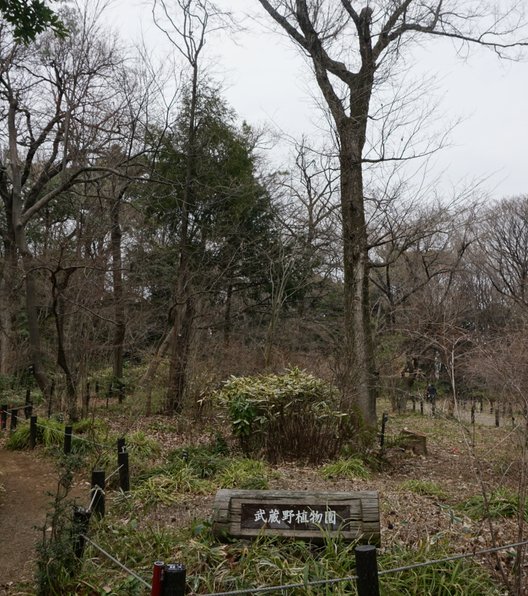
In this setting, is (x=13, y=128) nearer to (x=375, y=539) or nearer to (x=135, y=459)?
(x=135, y=459)

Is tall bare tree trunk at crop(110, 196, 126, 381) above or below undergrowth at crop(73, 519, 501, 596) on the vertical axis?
above

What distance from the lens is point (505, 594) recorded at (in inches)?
160

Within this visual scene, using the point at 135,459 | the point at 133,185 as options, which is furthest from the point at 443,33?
the point at 135,459

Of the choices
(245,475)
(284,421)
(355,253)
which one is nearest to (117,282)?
(355,253)

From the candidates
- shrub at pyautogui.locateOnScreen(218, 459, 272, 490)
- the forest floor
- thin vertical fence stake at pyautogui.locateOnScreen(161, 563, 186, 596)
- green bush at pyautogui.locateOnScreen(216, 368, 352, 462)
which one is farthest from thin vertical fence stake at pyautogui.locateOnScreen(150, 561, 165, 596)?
green bush at pyautogui.locateOnScreen(216, 368, 352, 462)

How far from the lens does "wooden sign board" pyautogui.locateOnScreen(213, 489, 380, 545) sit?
14.8 feet

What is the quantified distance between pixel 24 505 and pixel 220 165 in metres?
11.1

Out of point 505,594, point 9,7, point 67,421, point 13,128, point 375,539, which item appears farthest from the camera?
point 13,128

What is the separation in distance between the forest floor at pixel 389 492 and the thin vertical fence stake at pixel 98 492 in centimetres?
41

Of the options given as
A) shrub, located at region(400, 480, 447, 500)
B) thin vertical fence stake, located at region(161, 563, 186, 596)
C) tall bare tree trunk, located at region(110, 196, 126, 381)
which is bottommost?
shrub, located at region(400, 480, 447, 500)

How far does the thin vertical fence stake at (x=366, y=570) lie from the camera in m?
3.10

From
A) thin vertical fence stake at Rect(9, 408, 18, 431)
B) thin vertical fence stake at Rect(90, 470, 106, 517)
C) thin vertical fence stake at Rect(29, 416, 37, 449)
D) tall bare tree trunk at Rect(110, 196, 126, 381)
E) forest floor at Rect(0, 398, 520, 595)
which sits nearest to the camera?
forest floor at Rect(0, 398, 520, 595)

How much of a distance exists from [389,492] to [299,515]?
235cm

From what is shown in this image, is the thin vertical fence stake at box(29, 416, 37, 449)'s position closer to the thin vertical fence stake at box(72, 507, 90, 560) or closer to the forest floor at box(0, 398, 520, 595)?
the forest floor at box(0, 398, 520, 595)
